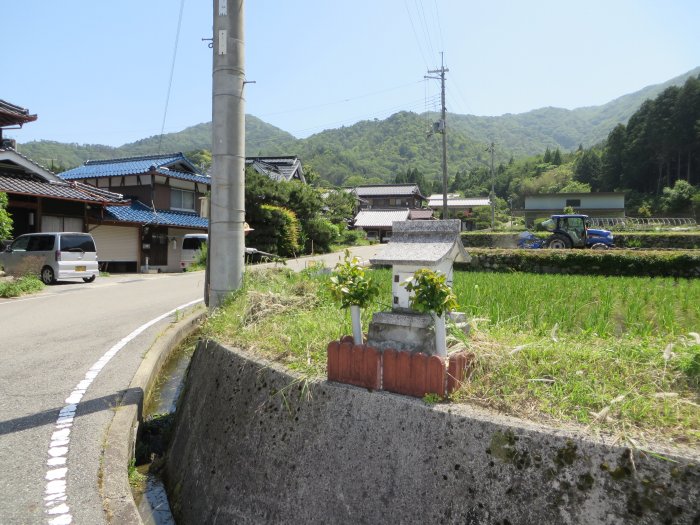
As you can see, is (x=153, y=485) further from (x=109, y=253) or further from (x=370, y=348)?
(x=109, y=253)

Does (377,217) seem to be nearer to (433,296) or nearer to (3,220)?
(3,220)

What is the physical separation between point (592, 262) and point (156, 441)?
1214 centimetres

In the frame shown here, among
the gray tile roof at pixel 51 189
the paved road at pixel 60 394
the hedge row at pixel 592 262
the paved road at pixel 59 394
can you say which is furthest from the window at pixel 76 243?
the hedge row at pixel 592 262

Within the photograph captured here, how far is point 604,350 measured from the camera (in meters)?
3.31

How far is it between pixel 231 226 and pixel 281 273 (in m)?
2.08

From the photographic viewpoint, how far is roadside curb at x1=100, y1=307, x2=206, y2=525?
296cm

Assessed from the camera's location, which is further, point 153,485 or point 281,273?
point 281,273

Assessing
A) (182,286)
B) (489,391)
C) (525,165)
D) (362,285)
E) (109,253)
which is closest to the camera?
(489,391)

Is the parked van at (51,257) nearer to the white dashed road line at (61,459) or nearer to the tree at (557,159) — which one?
the white dashed road line at (61,459)

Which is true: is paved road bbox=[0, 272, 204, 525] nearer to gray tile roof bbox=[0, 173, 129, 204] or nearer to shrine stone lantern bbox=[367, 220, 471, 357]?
shrine stone lantern bbox=[367, 220, 471, 357]

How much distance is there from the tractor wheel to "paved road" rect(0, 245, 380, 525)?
15.9 m

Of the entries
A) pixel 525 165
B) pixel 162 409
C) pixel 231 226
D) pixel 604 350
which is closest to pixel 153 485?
pixel 162 409

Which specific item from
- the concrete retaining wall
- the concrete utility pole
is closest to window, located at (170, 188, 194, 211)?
the concrete utility pole

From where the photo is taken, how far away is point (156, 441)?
4.95m
